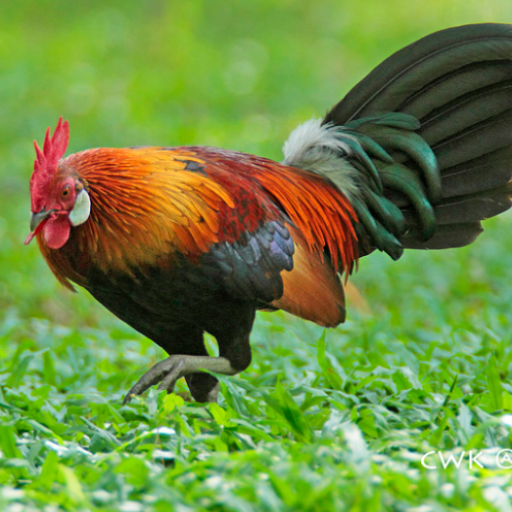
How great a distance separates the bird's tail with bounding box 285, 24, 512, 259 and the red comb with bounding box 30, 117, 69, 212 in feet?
4.21

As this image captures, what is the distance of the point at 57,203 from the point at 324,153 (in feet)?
4.92

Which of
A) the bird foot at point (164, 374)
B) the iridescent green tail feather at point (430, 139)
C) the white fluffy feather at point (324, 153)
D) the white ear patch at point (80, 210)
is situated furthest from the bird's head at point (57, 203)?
the iridescent green tail feather at point (430, 139)

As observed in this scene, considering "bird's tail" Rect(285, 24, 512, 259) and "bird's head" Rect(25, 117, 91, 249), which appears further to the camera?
"bird's tail" Rect(285, 24, 512, 259)

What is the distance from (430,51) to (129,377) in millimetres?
2563

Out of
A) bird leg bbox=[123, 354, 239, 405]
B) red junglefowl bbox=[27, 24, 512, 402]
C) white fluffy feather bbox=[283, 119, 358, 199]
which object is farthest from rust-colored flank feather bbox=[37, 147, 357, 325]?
bird leg bbox=[123, 354, 239, 405]

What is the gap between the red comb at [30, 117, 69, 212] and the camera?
323 centimetres

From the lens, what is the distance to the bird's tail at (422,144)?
378cm

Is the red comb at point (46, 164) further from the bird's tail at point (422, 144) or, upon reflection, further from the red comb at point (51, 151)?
the bird's tail at point (422, 144)

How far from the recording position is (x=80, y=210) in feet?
10.5

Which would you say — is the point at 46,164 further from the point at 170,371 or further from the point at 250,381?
the point at 250,381

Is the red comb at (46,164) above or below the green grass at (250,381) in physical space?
above

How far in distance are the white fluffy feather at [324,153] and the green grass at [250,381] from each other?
930mm

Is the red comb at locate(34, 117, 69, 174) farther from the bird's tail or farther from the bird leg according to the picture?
the bird's tail

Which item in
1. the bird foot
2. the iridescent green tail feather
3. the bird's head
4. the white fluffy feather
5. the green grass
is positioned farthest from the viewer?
the white fluffy feather
